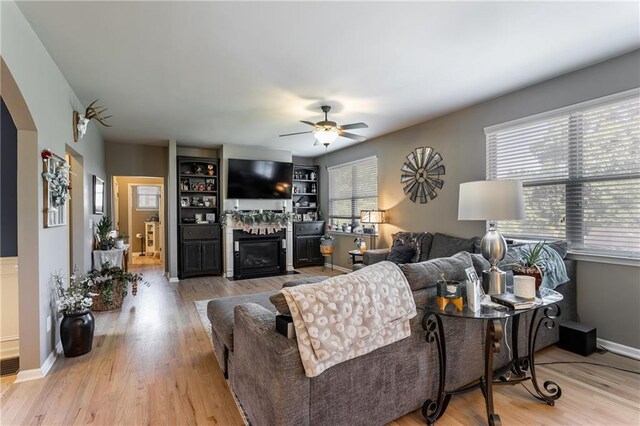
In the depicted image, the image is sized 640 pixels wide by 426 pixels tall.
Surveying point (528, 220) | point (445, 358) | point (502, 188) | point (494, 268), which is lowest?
A: point (445, 358)

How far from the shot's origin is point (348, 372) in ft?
5.38

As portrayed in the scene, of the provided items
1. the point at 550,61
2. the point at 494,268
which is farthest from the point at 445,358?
the point at 550,61

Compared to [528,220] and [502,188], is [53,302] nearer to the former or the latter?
[502,188]

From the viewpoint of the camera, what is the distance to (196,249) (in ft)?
20.5

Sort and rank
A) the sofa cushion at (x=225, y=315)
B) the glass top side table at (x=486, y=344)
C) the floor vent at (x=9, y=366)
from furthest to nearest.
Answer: the floor vent at (x=9, y=366)
the sofa cushion at (x=225, y=315)
the glass top side table at (x=486, y=344)

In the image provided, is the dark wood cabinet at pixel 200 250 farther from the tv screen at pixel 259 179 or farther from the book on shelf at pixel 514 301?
the book on shelf at pixel 514 301

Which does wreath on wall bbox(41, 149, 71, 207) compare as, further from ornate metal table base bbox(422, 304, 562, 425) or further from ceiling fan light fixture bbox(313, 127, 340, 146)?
ornate metal table base bbox(422, 304, 562, 425)

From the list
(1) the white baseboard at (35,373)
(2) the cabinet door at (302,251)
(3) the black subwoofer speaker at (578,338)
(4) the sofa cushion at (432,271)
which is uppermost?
(4) the sofa cushion at (432,271)

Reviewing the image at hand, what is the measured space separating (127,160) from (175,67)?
4.09m

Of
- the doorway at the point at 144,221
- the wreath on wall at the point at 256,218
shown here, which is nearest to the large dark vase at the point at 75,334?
the wreath on wall at the point at 256,218

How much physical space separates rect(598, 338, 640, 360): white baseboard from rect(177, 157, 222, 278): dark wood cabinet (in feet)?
19.3

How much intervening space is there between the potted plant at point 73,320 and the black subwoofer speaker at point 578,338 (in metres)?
4.43

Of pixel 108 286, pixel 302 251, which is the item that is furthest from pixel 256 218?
pixel 108 286

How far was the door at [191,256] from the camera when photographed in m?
6.15
